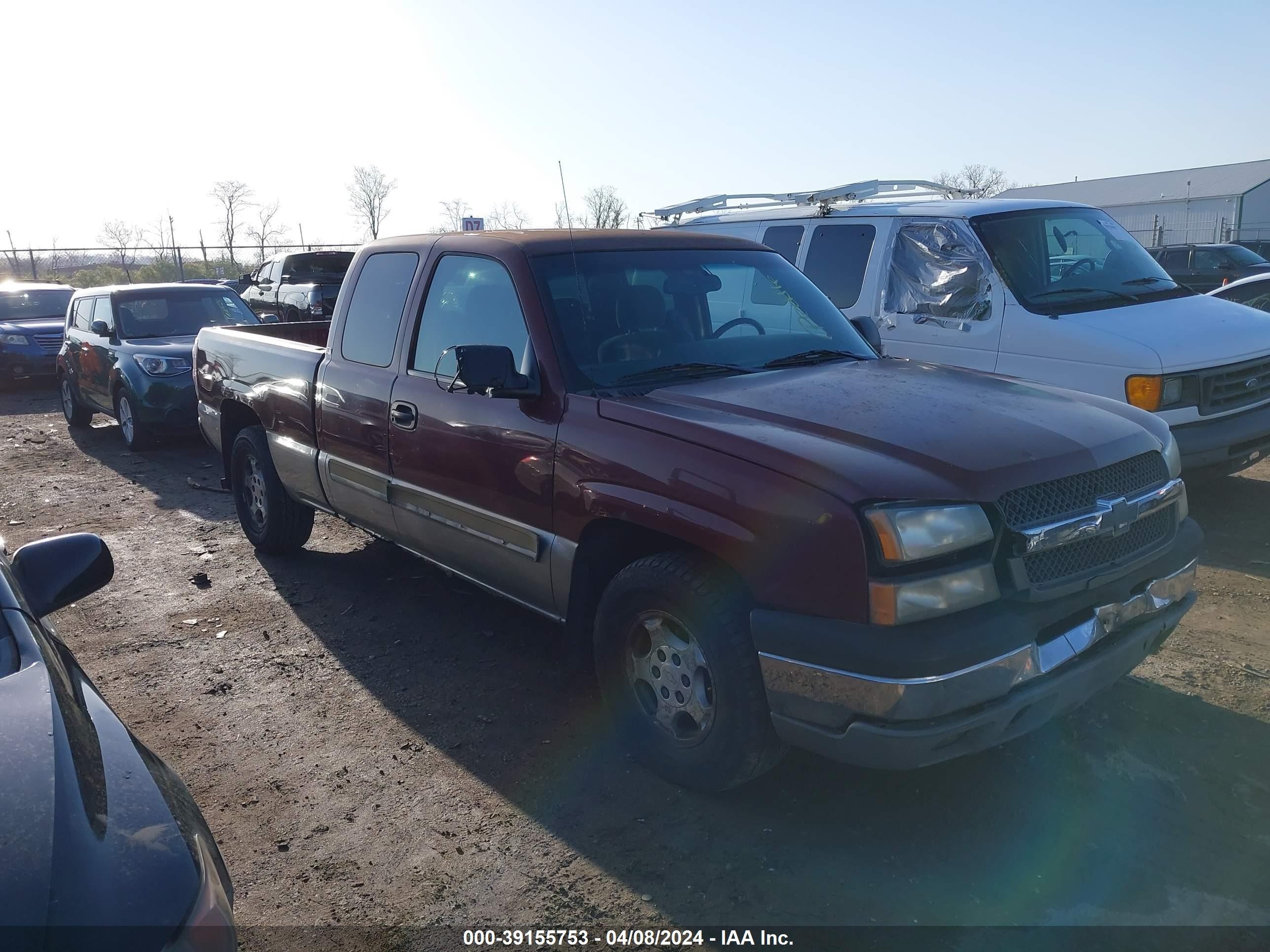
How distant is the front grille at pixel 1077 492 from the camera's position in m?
2.97

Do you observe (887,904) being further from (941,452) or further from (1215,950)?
(941,452)

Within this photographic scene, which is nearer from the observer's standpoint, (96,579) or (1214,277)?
(96,579)

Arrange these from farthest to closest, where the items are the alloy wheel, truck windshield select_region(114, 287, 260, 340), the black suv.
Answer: the black suv, truck windshield select_region(114, 287, 260, 340), the alloy wheel

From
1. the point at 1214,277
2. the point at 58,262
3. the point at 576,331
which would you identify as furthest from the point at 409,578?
the point at 58,262

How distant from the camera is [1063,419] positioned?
3402 mm

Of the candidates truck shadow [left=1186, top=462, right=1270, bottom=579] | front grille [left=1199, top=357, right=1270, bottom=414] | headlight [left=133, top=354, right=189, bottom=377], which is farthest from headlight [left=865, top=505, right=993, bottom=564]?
headlight [left=133, top=354, right=189, bottom=377]

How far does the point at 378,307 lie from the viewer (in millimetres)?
4988

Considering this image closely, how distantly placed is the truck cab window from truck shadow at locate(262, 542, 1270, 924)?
4.72 feet

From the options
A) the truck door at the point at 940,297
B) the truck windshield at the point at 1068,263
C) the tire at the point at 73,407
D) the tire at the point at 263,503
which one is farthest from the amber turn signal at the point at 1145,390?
the tire at the point at 73,407

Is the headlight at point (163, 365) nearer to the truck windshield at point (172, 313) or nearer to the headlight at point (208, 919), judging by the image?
the truck windshield at point (172, 313)

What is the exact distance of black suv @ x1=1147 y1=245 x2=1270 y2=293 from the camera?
19297 mm

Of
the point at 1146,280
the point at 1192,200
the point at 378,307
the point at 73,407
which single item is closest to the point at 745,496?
the point at 378,307

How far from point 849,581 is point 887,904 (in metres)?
0.96

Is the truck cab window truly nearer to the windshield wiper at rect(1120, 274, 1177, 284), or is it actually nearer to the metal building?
the windshield wiper at rect(1120, 274, 1177, 284)
